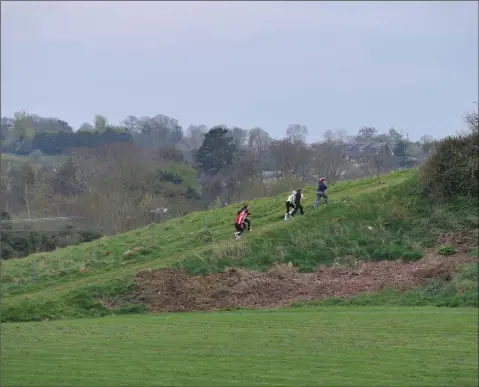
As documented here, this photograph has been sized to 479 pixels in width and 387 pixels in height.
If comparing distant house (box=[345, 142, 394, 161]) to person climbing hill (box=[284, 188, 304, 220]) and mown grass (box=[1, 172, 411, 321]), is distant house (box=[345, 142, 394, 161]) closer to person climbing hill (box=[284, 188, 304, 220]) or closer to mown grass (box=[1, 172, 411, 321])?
mown grass (box=[1, 172, 411, 321])

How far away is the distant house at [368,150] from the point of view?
66938 millimetres

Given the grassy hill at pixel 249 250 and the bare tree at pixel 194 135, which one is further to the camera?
the bare tree at pixel 194 135

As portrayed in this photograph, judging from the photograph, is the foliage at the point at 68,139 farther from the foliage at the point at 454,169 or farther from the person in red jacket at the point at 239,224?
the foliage at the point at 454,169

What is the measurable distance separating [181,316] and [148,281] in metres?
4.65

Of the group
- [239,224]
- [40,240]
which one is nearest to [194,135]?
[40,240]

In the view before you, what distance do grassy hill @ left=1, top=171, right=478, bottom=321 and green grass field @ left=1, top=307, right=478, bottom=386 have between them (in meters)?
5.16

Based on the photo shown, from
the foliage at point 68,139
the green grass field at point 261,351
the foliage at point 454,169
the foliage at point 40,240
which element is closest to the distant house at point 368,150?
the foliage at point 40,240

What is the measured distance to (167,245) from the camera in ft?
125

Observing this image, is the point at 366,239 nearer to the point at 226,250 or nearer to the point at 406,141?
the point at 226,250

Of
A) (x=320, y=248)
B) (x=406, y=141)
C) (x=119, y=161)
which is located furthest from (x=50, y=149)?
(x=320, y=248)

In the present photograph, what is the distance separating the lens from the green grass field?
1442 centimetres

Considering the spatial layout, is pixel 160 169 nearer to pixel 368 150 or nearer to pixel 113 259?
pixel 368 150

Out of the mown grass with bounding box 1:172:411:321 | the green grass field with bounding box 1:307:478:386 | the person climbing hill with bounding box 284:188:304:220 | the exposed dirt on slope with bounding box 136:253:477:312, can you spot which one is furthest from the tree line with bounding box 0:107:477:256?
the green grass field with bounding box 1:307:478:386

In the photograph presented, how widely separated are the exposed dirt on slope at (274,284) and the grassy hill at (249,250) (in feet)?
2.56
